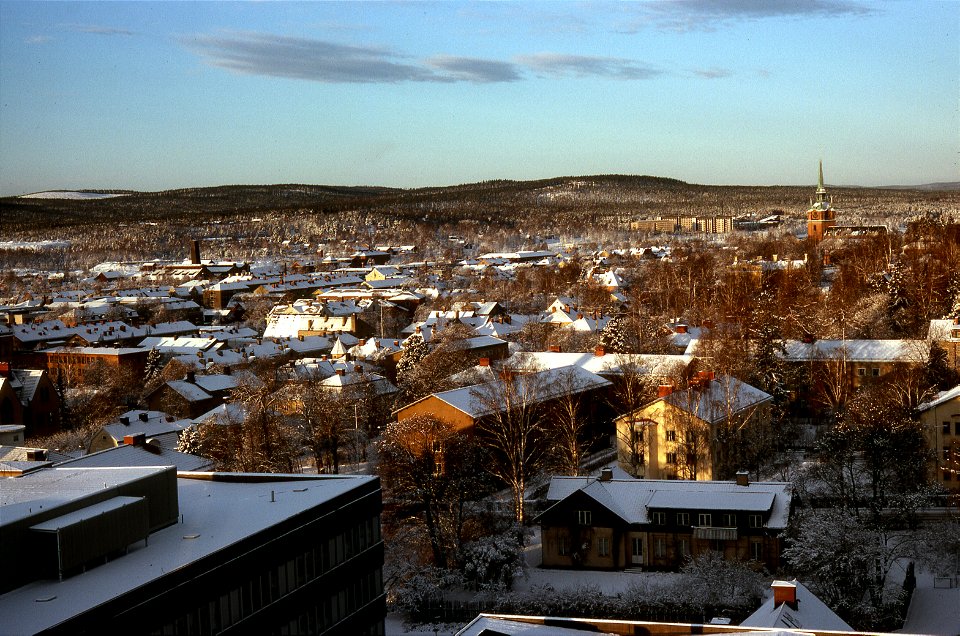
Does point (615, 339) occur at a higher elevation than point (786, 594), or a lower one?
higher

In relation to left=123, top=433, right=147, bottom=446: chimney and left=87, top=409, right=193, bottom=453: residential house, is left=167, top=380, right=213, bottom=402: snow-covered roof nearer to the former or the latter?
left=87, top=409, right=193, bottom=453: residential house

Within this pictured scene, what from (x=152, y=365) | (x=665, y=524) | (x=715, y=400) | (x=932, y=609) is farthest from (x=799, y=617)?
(x=152, y=365)

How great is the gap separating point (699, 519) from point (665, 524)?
960 millimetres

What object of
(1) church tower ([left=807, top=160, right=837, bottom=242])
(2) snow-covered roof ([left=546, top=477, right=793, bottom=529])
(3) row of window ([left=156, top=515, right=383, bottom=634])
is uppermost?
(1) church tower ([left=807, top=160, right=837, bottom=242])

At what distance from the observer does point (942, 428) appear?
123 feet

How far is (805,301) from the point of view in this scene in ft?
232

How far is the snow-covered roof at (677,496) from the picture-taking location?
3025cm

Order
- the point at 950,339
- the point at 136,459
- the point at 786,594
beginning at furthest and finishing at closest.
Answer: the point at 950,339 → the point at 136,459 → the point at 786,594

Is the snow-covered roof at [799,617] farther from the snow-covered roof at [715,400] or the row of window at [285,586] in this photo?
the snow-covered roof at [715,400]

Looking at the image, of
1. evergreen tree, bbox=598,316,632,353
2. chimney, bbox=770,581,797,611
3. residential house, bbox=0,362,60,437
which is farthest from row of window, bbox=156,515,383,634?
residential house, bbox=0,362,60,437

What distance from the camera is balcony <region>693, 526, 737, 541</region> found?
3006cm

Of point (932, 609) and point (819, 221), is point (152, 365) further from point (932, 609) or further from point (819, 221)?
point (819, 221)

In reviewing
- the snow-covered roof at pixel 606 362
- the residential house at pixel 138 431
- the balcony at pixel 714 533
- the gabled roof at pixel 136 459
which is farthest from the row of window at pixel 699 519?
the residential house at pixel 138 431

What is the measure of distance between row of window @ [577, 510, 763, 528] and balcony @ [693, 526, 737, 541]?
0.11 metres
